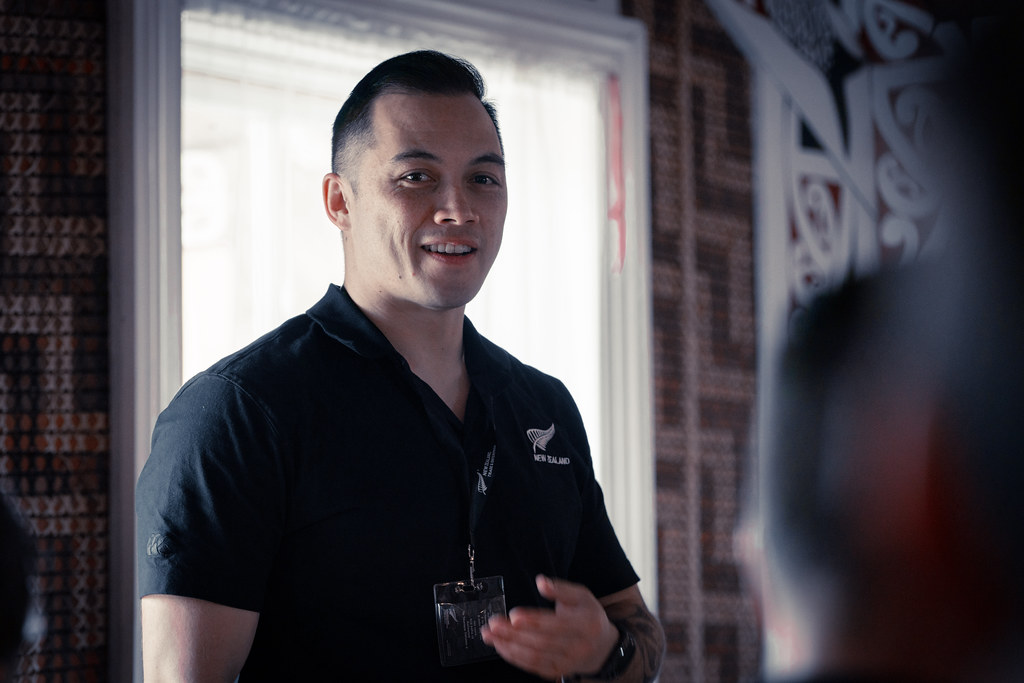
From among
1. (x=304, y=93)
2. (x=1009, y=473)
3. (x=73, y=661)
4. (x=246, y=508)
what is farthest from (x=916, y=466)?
(x=304, y=93)

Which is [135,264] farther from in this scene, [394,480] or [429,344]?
[394,480]

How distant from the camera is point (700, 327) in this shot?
365 cm

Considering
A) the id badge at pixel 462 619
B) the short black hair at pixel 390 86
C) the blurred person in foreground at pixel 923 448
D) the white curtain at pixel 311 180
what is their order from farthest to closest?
the white curtain at pixel 311 180 < the short black hair at pixel 390 86 < the id badge at pixel 462 619 < the blurred person in foreground at pixel 923 448

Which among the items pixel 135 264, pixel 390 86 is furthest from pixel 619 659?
pixel 135 264

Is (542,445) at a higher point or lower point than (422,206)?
lower

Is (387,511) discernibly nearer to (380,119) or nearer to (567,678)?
(567,678)

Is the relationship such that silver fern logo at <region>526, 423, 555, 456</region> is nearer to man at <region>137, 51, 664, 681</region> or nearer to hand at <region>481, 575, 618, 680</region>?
man at <region>137, 51, 664, 681</region>

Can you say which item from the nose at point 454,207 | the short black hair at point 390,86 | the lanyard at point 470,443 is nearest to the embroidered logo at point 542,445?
the lanyard at point 470,443

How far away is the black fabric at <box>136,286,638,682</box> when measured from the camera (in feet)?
4.77

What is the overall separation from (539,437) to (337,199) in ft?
1.77

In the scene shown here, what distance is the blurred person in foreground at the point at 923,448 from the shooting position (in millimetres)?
420

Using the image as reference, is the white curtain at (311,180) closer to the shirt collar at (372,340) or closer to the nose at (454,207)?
the shirt collar at (372,340)

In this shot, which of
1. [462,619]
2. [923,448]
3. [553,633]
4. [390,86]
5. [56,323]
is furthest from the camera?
[56,323]

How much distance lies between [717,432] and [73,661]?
2178 millimetres
